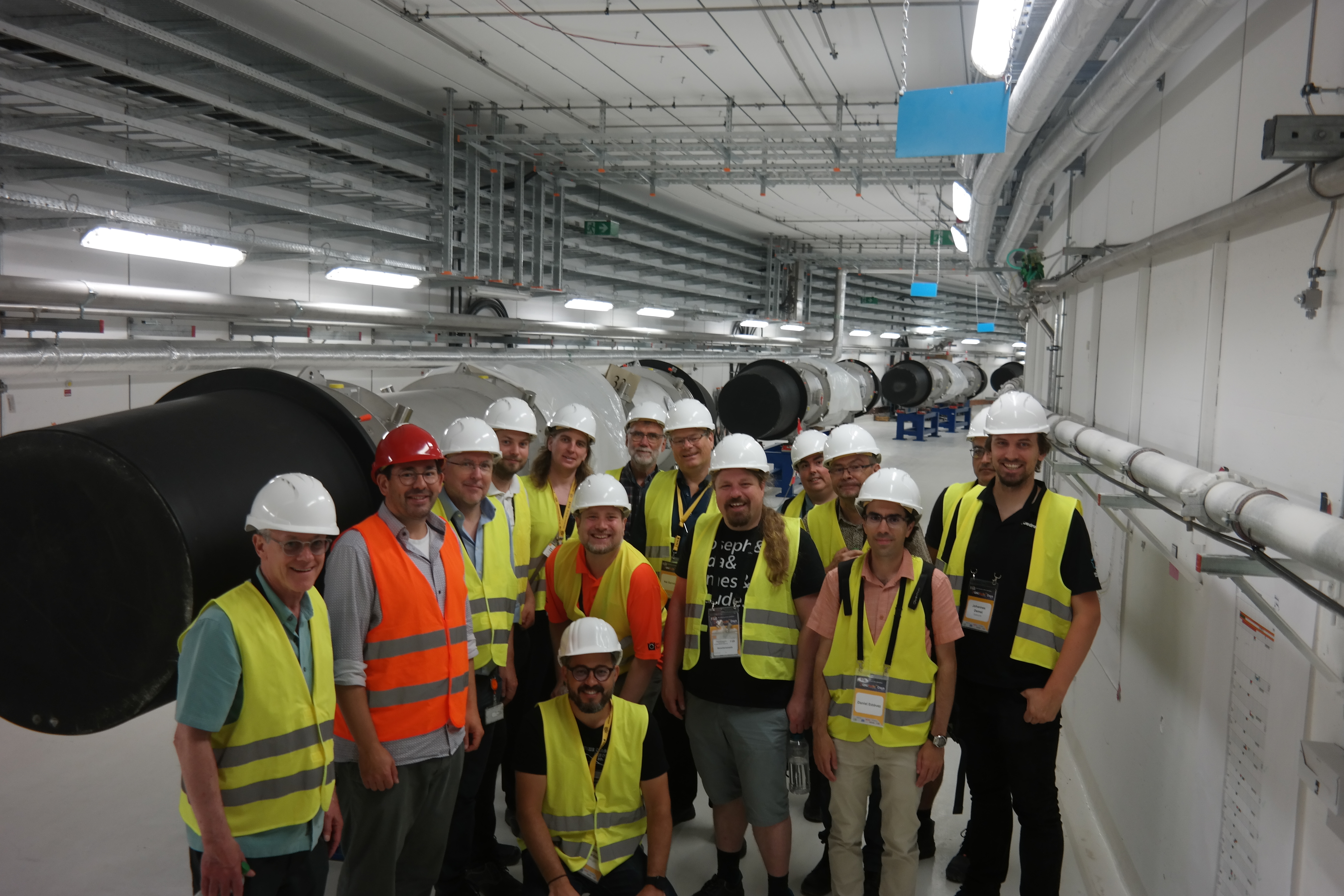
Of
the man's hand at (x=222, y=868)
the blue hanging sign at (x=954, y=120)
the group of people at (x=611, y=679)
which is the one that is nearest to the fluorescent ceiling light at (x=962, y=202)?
the blue hanging sign at (x=954, y=120)

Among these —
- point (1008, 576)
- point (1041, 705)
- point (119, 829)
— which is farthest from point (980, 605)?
point (119, 829)

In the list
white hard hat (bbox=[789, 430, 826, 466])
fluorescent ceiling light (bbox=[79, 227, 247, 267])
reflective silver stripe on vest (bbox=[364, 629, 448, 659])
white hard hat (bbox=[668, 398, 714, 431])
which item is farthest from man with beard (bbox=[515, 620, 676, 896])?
fluorescent ceiling light (bbox=[79, 227, 247, 267])

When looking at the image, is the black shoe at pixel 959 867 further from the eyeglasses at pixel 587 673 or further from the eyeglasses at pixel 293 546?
the eyeglasses at pixel 293 546

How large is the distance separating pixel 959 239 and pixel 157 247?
22.7 feet

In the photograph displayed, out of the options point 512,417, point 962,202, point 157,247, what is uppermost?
point 962,202

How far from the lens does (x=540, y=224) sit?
8.55m

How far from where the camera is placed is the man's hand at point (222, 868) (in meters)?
1.79

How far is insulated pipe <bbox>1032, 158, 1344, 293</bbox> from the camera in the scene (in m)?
1.70

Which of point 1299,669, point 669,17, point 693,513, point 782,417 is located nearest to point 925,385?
point 782,417

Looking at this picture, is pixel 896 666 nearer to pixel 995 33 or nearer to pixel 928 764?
pixel 928 764

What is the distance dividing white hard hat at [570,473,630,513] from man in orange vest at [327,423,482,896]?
0.56 meters

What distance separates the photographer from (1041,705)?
2.52m

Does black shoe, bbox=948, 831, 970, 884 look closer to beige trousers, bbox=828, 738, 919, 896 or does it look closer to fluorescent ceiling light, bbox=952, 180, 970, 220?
beige trousers, bbox=828, 738, 919, 896

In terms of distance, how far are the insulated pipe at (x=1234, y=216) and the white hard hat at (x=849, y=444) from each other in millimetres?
1219
